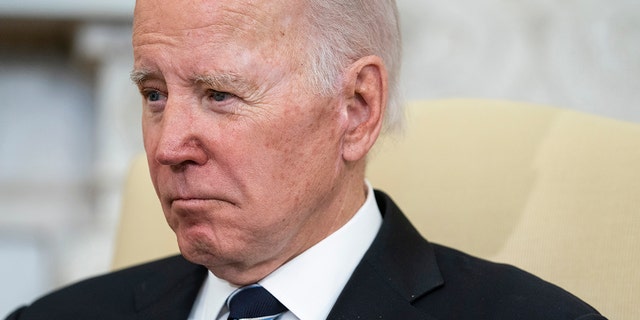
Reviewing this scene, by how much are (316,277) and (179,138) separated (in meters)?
0.31

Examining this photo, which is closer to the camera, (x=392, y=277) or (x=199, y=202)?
(x=199, y=202)

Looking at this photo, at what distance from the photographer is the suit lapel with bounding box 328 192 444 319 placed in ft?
5.13

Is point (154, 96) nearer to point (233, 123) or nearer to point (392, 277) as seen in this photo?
point (233, 123)

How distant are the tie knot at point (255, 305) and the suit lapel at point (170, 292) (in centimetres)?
16

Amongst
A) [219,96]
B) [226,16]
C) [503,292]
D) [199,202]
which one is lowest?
[503,292]

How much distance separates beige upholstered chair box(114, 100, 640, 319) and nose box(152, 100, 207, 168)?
47cm

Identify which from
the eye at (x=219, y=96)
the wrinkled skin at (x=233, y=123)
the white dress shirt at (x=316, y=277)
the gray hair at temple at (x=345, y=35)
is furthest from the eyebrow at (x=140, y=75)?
the white dress shirt at (x=316, y=277)

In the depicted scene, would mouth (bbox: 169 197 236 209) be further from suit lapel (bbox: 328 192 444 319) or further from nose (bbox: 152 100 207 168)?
suit lapel (bbox: 328 192 444 319)

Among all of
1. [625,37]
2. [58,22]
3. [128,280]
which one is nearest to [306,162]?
[128,280]

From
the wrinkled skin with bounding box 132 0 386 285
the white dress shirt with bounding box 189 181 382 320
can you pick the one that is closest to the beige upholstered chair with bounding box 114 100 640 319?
the white dress shirt with bounding box 189 181 382 320

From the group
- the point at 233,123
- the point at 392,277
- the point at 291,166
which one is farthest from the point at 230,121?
the point at 392,277

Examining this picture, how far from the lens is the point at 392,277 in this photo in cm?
161

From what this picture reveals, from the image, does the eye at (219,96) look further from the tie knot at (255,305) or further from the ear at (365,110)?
the tie knot at (255,305)

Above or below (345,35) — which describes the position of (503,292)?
below
